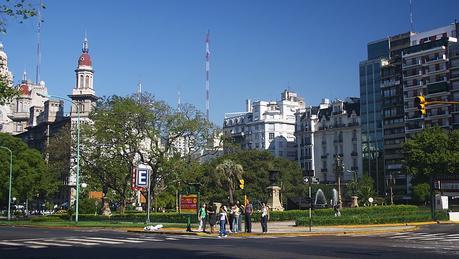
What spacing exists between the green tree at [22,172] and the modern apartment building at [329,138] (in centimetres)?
6376

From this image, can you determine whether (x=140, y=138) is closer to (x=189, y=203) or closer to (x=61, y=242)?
(x=189, y=203)

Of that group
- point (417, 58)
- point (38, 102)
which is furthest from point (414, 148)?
point (38, 102)

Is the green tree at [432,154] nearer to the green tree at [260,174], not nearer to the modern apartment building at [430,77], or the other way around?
the green tree at [260,174]

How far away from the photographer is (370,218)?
41938 mm

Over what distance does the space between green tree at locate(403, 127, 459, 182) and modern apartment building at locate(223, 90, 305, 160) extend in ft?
222

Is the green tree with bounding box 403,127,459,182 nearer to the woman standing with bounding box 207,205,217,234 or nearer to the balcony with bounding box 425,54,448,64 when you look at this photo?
the balcony with bounding box 425,54,448,64

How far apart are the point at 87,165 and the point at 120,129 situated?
7060 millimetres

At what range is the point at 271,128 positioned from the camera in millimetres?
154750

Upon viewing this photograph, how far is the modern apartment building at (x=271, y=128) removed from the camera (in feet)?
507

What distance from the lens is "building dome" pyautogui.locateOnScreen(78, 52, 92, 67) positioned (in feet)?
509

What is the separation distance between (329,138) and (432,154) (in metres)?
54.6

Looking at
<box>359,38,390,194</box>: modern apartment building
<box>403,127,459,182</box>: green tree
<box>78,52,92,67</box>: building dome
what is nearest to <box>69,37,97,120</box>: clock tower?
<box>78,52,92,67</box>: building dome

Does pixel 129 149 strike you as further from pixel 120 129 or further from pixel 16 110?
pixel 16 110

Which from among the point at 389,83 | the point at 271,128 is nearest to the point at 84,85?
the point at 271,128
